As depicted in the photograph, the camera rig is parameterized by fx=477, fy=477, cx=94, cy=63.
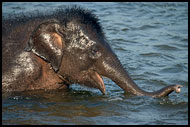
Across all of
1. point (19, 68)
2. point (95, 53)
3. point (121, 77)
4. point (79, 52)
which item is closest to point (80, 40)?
point (79, 52)

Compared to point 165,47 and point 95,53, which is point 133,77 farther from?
point 165,47

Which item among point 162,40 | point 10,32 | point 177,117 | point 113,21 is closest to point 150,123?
point 177,117

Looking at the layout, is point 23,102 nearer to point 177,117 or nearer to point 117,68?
point 117,68

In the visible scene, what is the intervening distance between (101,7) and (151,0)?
1910 mm

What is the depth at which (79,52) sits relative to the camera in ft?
25.1

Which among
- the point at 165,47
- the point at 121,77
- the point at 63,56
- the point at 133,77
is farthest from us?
the point at 165,47

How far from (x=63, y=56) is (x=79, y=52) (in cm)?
27

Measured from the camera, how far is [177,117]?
Answer: 23.9 feet

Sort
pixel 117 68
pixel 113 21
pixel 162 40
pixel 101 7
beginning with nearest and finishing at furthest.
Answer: pixel 117 68 → pixel 162 40 → pixel 113 21 → pixel 101 7

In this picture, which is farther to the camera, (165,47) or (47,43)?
(165,47)

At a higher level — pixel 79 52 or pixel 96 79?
pixel 79 52

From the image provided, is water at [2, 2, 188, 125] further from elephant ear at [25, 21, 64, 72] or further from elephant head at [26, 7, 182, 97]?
elephant ear at [25, 21, 64, 72]

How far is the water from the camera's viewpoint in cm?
719

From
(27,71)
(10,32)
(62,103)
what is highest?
(10,32)
